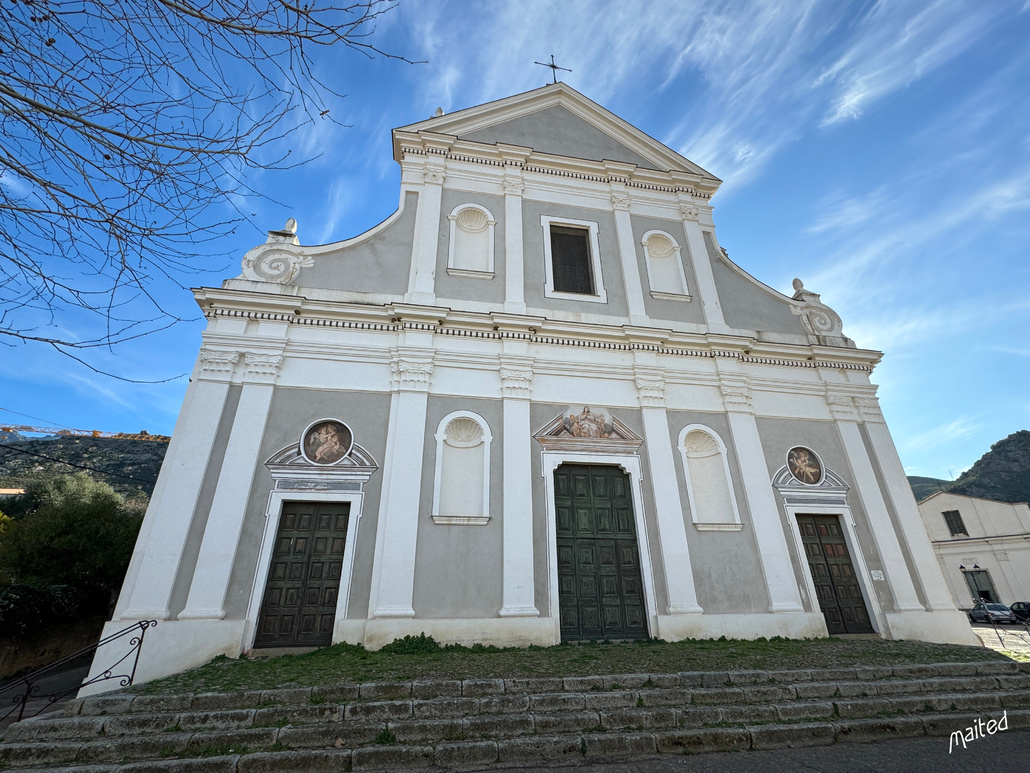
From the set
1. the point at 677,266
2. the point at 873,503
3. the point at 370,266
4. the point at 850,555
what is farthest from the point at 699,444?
the point at 370,266

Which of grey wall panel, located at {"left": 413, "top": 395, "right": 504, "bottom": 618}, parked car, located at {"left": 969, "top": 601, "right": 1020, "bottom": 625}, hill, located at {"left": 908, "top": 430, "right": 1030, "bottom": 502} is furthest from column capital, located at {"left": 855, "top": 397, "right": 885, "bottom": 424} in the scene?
hill, located at {"left": 908, "top": 430, "right": 1030, "bottom": 502}

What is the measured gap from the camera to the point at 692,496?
9.30 m

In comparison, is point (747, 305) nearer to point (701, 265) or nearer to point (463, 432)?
point (701, 265)

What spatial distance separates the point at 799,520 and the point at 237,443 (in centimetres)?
1052

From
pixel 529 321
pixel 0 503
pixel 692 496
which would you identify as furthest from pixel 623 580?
pixel 0 503

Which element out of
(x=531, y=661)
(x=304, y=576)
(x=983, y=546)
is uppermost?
(x=983, y=546)

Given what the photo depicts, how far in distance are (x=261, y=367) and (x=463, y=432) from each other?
3730mm

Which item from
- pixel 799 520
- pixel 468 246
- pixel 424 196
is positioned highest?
pixel 424 196

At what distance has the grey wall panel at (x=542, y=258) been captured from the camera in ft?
34.9

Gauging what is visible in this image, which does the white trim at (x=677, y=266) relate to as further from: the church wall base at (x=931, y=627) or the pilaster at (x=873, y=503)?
the church wall base at (x=931, y=627)

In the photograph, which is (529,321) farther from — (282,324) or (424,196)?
(282,324)

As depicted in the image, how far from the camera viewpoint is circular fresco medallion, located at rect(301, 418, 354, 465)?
329 inches

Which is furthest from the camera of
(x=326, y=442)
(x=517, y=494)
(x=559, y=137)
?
(x=559, y=137)

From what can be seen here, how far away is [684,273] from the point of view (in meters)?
11.8
